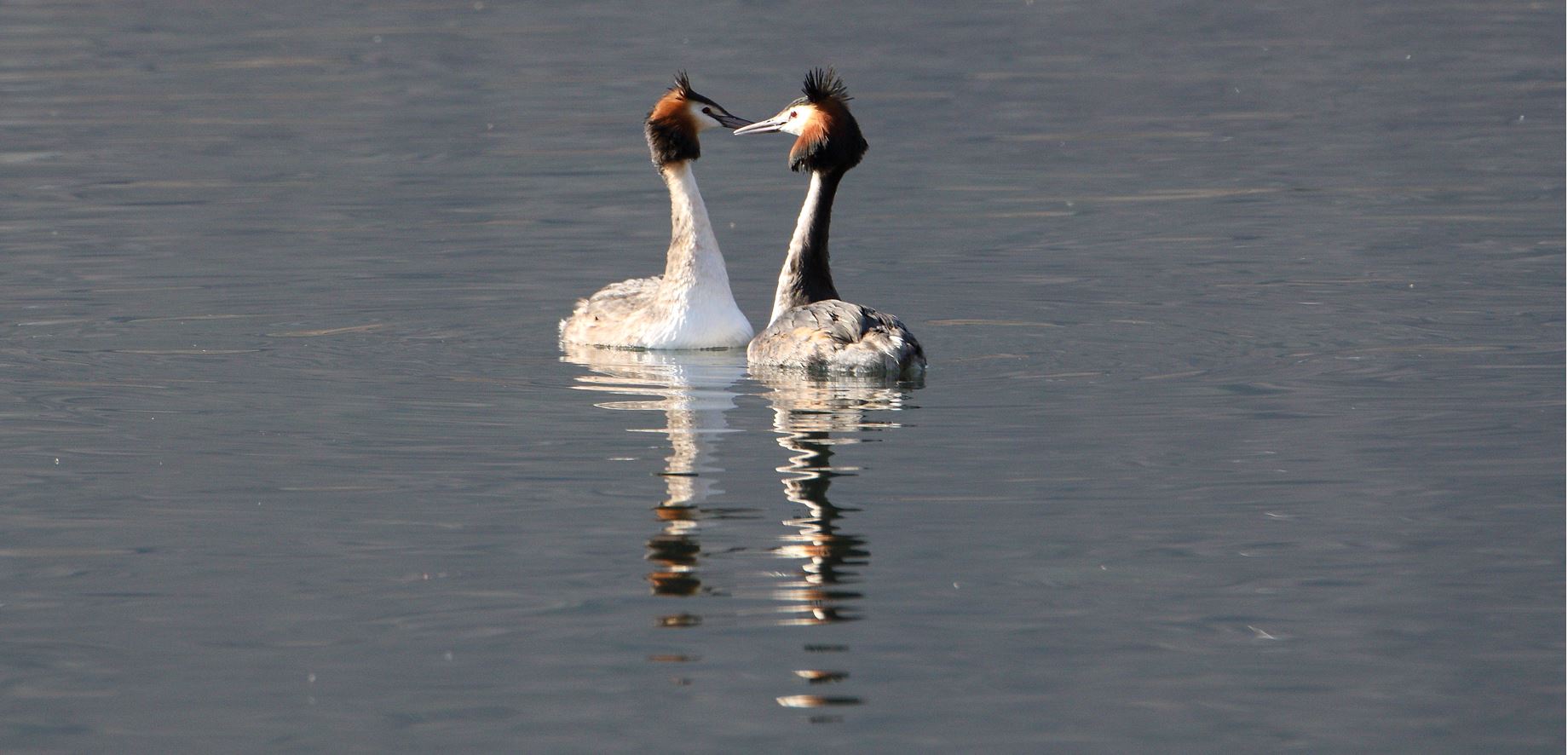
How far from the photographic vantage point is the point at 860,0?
41.8 metres

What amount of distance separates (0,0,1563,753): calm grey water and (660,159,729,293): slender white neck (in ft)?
1.75

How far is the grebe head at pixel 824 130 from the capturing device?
1534 centimetres

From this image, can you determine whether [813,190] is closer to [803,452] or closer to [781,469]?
[803,452]

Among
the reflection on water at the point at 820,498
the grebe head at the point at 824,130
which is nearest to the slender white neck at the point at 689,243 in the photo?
the grebe head at the point at 824,130

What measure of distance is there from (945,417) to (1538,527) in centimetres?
336

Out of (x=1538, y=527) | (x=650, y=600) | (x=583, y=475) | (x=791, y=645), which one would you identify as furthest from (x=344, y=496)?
(x=1538, y=527)

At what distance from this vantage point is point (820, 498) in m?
10.7

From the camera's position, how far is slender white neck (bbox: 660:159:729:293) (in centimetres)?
1548

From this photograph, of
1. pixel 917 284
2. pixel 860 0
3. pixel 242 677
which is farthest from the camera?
pixel 860 0

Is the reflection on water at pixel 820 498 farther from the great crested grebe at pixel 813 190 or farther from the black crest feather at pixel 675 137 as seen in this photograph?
the black crest feather at pixel 675 137

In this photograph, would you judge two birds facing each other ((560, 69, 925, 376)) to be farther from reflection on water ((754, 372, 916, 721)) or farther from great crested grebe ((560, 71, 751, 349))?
reflection on water ((754, 372, 916, 721))

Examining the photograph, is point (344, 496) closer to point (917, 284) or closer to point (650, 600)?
point (650, 600)

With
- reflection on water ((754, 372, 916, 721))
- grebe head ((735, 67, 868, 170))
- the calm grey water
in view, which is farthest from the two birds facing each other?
reflection on water ((754, 372, 916, 721))

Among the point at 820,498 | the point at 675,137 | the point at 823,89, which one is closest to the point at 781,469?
the point at 820,498
